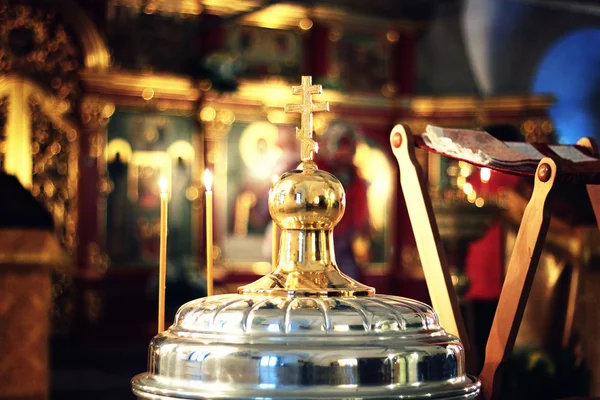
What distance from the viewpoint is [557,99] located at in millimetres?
10914

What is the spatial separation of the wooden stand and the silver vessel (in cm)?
99

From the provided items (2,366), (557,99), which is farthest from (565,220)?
(557,99)

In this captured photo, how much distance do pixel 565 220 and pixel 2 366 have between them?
2594 millimetres

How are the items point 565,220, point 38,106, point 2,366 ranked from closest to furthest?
point 565,220 → point 2,366 → point 38,106

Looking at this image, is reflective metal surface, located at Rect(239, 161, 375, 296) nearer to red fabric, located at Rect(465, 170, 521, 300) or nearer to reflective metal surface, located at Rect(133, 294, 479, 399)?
reflective metal surface, located at Rect(133, 294, 479, 399)

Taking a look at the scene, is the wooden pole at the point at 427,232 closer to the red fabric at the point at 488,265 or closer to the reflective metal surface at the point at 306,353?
the reflective metal surface at the point at 306,353

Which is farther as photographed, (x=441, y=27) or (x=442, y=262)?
(x=441, y=27)

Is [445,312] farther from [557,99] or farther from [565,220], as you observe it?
[557,99]

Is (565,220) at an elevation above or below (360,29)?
below

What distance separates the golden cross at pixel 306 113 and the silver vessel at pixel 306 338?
0.07 meters

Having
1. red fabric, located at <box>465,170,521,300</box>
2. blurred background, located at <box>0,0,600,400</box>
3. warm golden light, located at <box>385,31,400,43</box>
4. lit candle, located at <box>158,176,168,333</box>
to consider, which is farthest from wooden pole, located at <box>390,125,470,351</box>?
warm golden light, located at <box>385,31,400,43</box>

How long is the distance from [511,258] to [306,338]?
1.32 m

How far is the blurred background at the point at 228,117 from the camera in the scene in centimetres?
962

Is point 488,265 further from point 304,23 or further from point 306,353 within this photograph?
point 304,23
